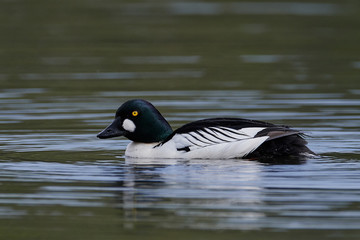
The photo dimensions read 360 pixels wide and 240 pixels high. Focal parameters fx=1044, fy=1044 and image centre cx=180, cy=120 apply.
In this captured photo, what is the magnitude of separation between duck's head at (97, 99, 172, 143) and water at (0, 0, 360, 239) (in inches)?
12.0

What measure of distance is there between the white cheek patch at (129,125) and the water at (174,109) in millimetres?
349

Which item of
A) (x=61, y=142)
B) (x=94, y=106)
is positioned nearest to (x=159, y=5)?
(x=94, y=106)

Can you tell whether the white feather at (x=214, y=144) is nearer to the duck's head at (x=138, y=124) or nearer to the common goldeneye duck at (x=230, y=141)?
the common goldeneye duck at (x=230, y=141)

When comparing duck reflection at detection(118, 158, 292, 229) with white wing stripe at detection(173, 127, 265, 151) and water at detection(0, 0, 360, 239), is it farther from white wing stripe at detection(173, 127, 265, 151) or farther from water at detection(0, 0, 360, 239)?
white wing stripe at detection(173, 127, 265, 151)

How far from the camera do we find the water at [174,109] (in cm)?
863

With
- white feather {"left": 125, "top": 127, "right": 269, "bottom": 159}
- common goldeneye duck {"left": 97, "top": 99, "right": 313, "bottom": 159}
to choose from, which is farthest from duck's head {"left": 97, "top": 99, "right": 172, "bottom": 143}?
white feather {"left": 125, "top": 127, "right": 269, "bottom": 159}

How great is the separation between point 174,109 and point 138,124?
3652 millimetres

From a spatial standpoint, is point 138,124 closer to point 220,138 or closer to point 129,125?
point 129,125

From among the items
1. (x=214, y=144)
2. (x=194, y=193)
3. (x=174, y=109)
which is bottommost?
(x=194, y=193)

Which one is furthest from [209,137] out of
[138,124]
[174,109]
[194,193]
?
[174,109]

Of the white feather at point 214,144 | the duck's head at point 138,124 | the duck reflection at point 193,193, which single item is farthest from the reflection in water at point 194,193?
the duck's head at point 138,124

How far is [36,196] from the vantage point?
952 cm

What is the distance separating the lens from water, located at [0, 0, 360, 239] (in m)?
8.63

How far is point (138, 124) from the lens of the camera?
11906mm
